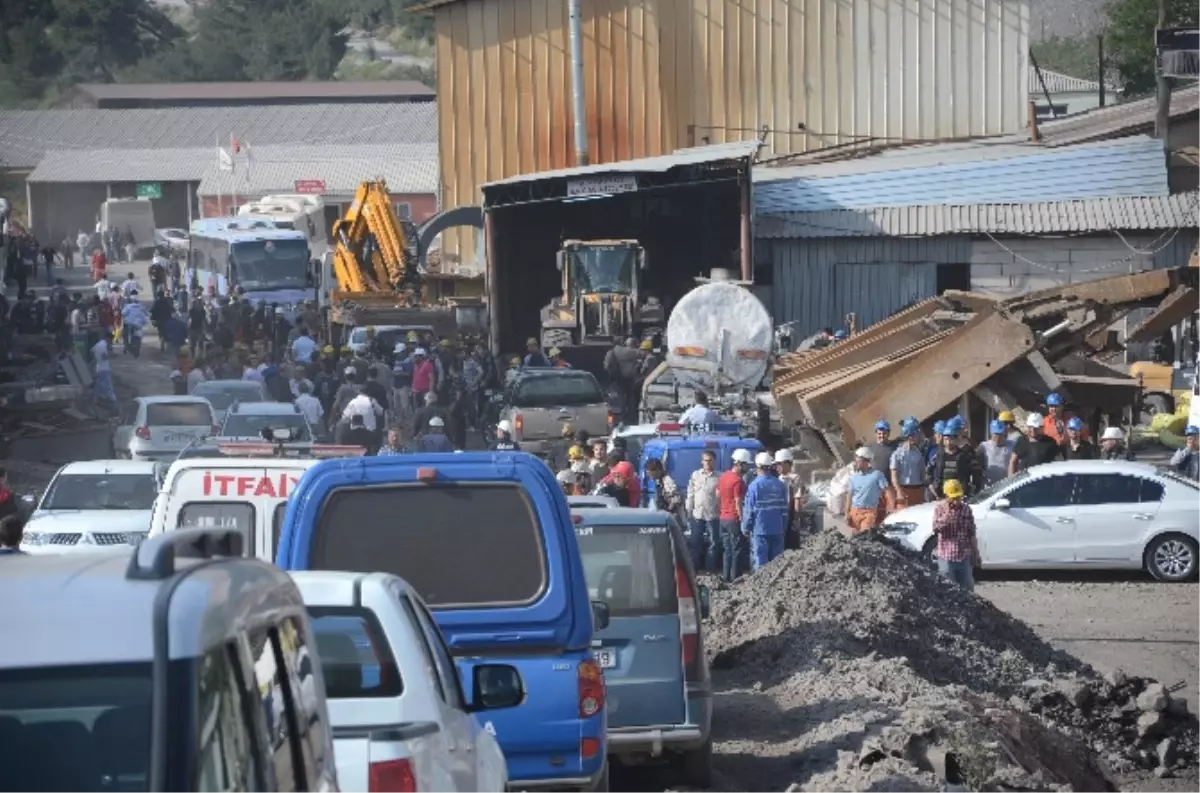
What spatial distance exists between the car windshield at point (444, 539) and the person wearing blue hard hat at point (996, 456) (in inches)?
583

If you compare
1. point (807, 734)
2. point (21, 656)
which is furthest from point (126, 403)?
point (21, 656)

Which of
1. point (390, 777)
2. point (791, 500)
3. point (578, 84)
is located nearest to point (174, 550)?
point (390, 777)

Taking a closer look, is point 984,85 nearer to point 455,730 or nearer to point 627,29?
point 627,29

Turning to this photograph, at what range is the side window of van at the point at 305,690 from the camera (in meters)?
4.76

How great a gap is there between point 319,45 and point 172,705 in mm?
129782

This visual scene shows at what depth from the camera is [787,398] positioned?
27.7 metres

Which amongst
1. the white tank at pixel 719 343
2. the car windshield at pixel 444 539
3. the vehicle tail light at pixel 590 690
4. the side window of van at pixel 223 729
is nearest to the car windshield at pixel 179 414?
the white tank at pixel 719 343

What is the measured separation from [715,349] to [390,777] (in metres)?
24.6

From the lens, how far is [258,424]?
25234 mm

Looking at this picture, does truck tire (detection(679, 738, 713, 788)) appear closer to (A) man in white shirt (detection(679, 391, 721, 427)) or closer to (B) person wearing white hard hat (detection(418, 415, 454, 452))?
(B) person wearing white hard hat (detection(418, 415, 454, 452))

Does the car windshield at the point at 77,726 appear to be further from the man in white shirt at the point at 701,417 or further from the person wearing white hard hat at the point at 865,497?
the man in white shirt at the point at 701,417

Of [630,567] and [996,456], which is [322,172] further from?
[630,567]

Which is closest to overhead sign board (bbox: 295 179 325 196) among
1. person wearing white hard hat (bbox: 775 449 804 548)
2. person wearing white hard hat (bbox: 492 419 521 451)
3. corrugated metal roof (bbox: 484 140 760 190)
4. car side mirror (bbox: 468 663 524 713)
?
corrugated metal roof (bbox: 484 140 760 190)

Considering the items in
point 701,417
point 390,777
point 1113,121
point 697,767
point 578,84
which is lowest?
point 697,767
